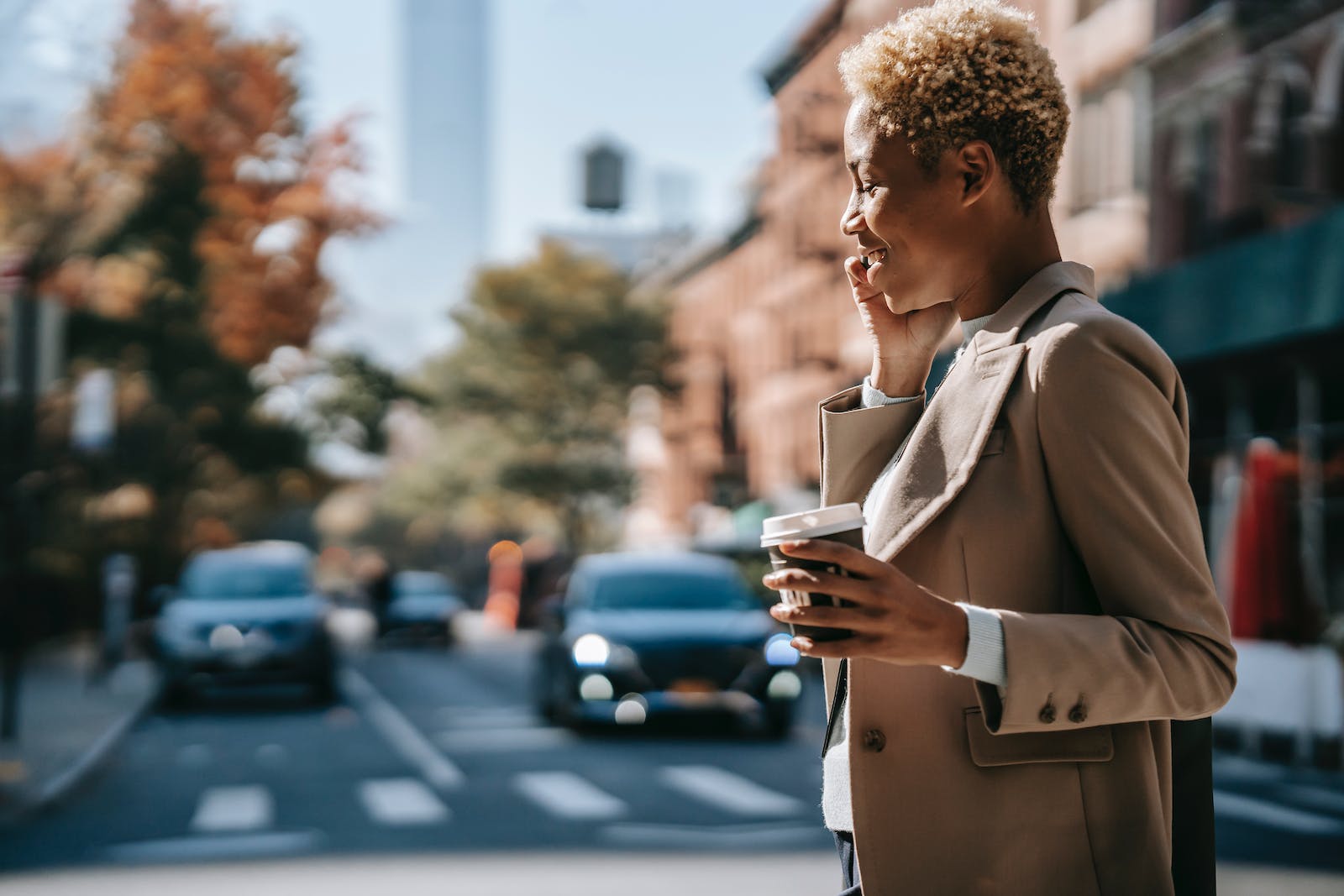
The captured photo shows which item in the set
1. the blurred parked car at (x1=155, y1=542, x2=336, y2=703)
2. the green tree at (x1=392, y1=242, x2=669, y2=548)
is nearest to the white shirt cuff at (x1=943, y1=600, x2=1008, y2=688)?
the blurred parked car at (x1=155, y1=542, x2=336, y2=703)

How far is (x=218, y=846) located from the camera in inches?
392

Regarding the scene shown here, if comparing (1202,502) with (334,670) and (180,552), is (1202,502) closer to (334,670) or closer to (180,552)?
(334,670)

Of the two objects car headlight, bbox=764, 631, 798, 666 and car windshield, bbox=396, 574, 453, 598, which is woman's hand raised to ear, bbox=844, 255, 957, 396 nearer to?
car headlight, bbox=764, 631, 798, 666

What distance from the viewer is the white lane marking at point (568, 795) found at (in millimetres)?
11125

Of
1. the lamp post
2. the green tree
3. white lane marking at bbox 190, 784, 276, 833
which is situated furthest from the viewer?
the green tree

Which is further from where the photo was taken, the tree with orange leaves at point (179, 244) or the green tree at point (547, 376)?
the green tree at point (547, 376)

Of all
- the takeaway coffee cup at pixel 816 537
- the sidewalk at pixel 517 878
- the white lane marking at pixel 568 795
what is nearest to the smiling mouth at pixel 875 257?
→ the takeaway coffee cup at pixel 816 537

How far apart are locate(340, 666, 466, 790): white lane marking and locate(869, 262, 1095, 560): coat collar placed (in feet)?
36.0

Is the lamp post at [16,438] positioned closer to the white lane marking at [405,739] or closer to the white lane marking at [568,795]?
the white lane marking at [405,739]

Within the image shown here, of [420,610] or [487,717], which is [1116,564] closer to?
[487,717]

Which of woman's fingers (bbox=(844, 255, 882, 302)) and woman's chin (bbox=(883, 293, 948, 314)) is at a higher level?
woman's fingers (bbox=(844, 255, 882, 302))

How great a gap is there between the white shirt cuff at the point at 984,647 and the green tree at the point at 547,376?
55.7m

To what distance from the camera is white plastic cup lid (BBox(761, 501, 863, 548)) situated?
183 centimetres

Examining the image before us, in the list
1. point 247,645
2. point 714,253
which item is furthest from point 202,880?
point 714,253
